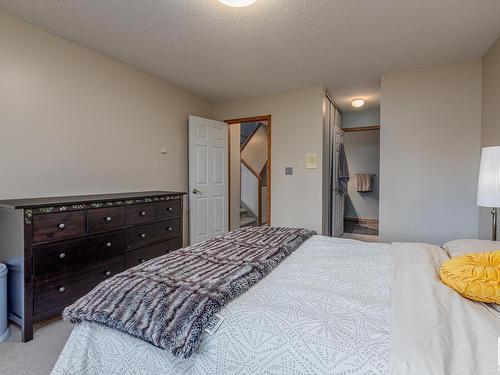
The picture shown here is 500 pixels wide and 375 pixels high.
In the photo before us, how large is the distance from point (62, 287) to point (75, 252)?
0.27m

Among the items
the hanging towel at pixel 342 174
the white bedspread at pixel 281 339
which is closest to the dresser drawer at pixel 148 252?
the white bedspread at pixel 281 339

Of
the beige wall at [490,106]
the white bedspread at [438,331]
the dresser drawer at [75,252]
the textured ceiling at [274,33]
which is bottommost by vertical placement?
the dresser drawer at [75,252]

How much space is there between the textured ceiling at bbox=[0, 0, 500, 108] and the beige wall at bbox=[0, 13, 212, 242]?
0.19 metres

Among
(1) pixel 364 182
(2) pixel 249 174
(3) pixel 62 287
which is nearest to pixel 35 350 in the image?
(3) pixel 62 287

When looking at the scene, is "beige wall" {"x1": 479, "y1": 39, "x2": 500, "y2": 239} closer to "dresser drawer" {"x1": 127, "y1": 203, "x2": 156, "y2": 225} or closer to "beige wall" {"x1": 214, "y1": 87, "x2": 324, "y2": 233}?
"beige wall" {"x1": 214, "y1": 87, "x2": 324, "y2": 233}

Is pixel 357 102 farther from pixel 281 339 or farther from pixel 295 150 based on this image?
pixel 281 339

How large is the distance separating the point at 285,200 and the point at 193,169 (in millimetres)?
1465

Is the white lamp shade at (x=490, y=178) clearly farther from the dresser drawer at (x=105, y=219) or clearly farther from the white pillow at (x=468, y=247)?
the dresser drawer at (x=105, y=219)

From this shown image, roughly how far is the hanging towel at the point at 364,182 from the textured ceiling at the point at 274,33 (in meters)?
3.30

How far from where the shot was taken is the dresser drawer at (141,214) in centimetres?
259

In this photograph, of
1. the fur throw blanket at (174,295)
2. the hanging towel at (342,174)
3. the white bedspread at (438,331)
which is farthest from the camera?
the hanging towel at (342,174)

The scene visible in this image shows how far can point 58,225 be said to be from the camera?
2.05 metres

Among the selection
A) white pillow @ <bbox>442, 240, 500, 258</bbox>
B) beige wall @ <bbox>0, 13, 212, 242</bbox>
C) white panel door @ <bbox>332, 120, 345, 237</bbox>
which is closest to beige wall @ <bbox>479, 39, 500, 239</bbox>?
white pillow @ <bbox>442, 240, 500, 258</bbox>

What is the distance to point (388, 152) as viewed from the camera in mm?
3471
